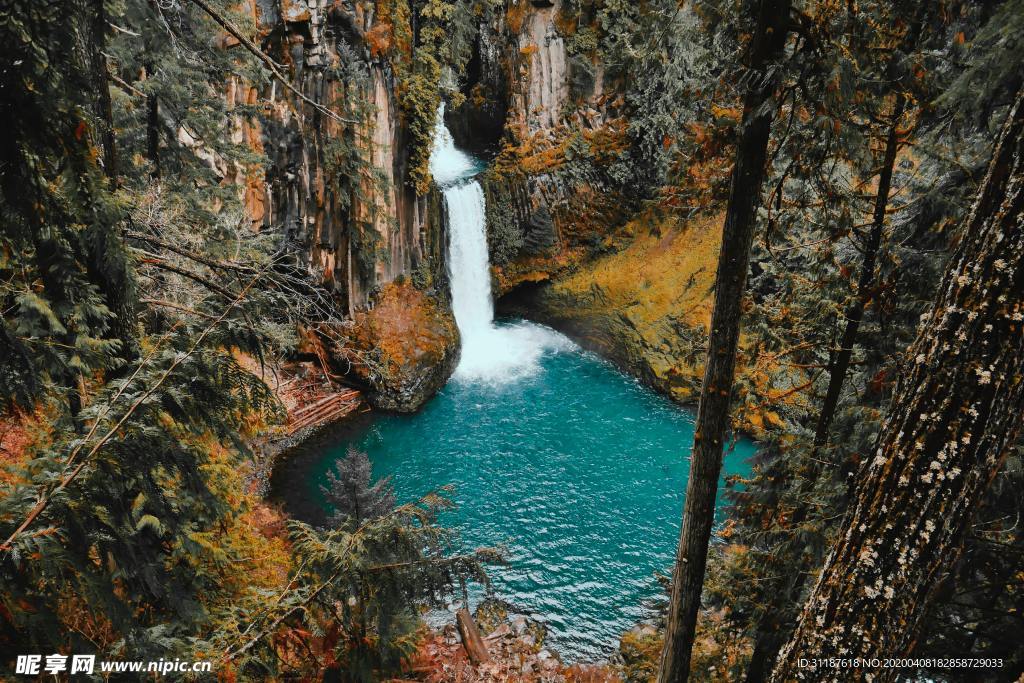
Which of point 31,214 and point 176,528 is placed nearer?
point 31,214

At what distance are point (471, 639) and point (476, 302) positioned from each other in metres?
14.7

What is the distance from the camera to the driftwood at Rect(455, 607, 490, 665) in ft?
29.6

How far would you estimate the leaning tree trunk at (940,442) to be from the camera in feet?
6.68

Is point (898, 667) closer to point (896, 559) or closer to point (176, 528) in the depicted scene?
point (896, 559)

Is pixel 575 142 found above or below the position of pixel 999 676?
above

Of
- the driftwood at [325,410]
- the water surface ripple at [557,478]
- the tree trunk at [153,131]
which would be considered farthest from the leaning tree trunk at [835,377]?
the driftwood at [325,410]

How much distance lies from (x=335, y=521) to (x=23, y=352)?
440cm

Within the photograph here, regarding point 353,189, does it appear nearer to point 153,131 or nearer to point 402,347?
point 402,347

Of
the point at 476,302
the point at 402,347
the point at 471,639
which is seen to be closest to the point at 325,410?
the point at 402,347

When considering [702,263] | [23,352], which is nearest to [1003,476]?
[23,352]

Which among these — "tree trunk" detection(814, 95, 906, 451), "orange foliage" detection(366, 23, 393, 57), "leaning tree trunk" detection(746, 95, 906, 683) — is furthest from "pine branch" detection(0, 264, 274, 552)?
"orange foliage" detection(366, 23, 393, 57)

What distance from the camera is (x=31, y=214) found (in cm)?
229

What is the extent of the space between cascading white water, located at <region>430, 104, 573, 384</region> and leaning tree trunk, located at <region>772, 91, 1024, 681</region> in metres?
17.5

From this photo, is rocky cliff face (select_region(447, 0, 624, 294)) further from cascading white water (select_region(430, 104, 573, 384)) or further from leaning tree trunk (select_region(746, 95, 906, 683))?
leaning tree trunk (select_region(746, 95, 906, 683))
